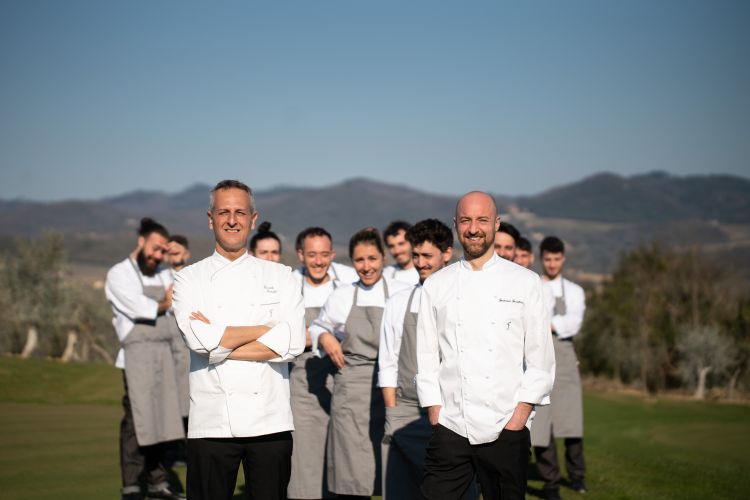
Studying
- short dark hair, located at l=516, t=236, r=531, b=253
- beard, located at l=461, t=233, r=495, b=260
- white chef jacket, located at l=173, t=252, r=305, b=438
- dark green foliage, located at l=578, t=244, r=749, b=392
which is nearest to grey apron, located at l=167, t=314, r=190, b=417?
short dark hair, located at l=516, t=236, r=531, b=253

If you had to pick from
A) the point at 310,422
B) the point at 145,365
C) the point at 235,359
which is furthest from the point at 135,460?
the point at 235,359

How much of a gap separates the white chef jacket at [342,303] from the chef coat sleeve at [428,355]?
2.20 meters

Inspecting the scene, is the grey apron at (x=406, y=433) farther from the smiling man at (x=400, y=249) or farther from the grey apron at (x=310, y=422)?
the smiling man at (x=400, y=249)

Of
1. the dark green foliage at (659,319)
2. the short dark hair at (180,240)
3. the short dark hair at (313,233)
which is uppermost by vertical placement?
the short dark hair at (180,240)

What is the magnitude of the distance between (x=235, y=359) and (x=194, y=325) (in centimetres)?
28

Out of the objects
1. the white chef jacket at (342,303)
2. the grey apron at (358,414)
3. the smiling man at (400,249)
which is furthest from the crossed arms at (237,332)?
the smiling man at (400,249)

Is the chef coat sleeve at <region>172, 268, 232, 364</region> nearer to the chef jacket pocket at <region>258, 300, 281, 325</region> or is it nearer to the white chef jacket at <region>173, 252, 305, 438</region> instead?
the white chef jacket at <region>173, 252, 305, 438</region>

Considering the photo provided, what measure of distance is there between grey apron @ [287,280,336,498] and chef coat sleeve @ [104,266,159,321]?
5.69 feet

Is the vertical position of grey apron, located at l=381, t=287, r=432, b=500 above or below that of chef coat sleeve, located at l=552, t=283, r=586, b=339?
below

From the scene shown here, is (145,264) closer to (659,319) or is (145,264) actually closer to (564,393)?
(564,393)

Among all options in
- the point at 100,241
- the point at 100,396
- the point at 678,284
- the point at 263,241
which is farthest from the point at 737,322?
the point at 100,241

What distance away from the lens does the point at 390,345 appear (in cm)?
605

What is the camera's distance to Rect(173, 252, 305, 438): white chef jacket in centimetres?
429

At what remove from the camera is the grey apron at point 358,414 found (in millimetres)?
6566
